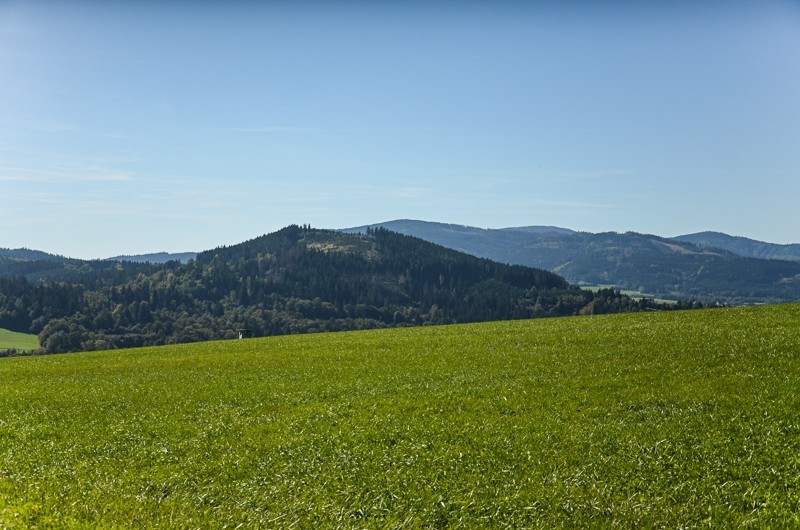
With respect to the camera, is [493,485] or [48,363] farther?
[48,363]

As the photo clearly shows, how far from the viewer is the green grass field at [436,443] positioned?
47.7 feet

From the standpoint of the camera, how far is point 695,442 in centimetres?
1748

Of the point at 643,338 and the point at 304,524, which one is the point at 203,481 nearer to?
the point at 304,524

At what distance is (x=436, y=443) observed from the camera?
63.2 ft

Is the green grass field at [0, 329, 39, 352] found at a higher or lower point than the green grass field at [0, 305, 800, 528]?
lower

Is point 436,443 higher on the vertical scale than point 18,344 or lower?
higher

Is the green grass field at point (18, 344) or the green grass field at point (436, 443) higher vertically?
the green grass field at point (436, 443)

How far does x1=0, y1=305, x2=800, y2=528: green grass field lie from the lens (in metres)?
14.5

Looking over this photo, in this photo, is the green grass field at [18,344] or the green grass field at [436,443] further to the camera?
the green grass field at [18,344]

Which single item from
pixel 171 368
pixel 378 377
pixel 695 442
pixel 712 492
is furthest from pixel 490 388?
pixel 171 368

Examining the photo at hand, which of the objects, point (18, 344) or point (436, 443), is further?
point (18, 344)

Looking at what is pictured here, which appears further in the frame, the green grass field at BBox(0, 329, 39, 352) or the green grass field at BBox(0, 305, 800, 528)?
the green grass field at BBox(0, 329, 39, 352)

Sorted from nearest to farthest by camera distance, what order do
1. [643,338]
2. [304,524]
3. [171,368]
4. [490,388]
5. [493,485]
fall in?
1. [304,524]
2. [493,485]
3. [490,388]
4. [643,338]
5. [171,368]

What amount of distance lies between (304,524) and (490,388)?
45.3 feet
